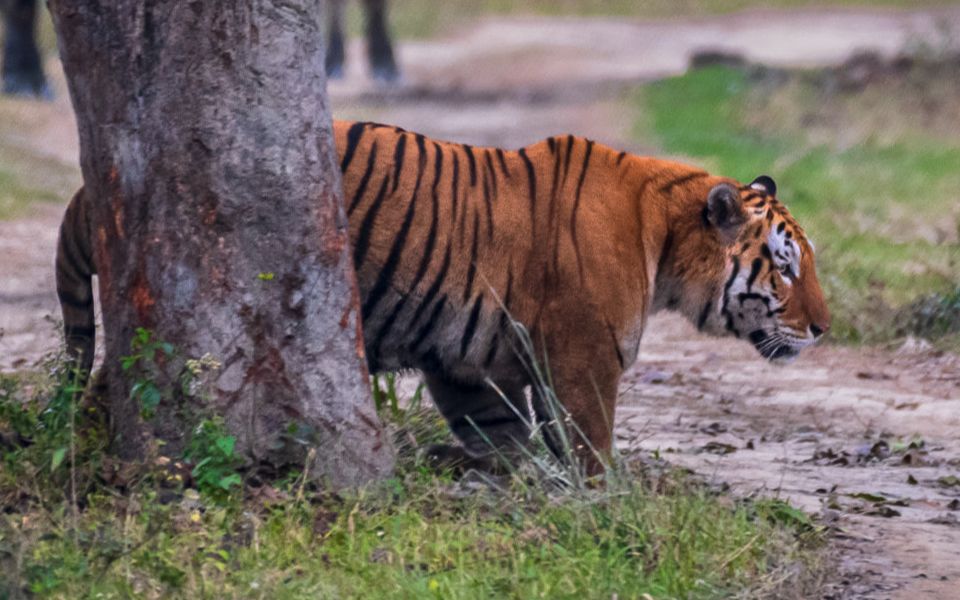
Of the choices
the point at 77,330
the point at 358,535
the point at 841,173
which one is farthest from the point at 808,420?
the point at 841,173

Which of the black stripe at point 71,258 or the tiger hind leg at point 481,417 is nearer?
the black stripe at point 71,258

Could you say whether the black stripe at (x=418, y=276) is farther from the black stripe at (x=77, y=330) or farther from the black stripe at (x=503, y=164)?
the black stripe at (x=77, y=330)

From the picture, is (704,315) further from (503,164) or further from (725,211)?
(503,164)

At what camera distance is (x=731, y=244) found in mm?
5707

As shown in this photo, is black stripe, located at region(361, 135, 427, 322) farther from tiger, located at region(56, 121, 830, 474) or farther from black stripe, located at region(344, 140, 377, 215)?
black stripe, located at region(344, 140, 377, 215)

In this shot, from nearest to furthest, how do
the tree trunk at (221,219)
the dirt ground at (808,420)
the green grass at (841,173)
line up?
the tree trunk at (221,219) < the dirt ground at (808,420) < the green grass at (841,173)


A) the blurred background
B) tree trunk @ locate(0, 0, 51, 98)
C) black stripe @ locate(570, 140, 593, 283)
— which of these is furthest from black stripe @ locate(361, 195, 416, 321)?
tree trunk @ locate(0, 0, 51, 98)

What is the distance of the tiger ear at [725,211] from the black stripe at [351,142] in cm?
120

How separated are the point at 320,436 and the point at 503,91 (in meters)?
18.0

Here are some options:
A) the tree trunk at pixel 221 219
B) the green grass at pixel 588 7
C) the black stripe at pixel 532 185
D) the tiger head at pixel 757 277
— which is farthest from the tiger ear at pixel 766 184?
the green grass at pixel 588 7

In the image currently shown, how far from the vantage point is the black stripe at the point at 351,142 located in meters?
5.48

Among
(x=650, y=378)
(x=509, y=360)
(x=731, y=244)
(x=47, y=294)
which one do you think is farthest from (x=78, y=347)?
(x=47, y=294)

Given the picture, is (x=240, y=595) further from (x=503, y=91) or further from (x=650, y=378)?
(x=503, y=91)

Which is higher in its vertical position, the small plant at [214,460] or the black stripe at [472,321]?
the black stripe at [472,321]
